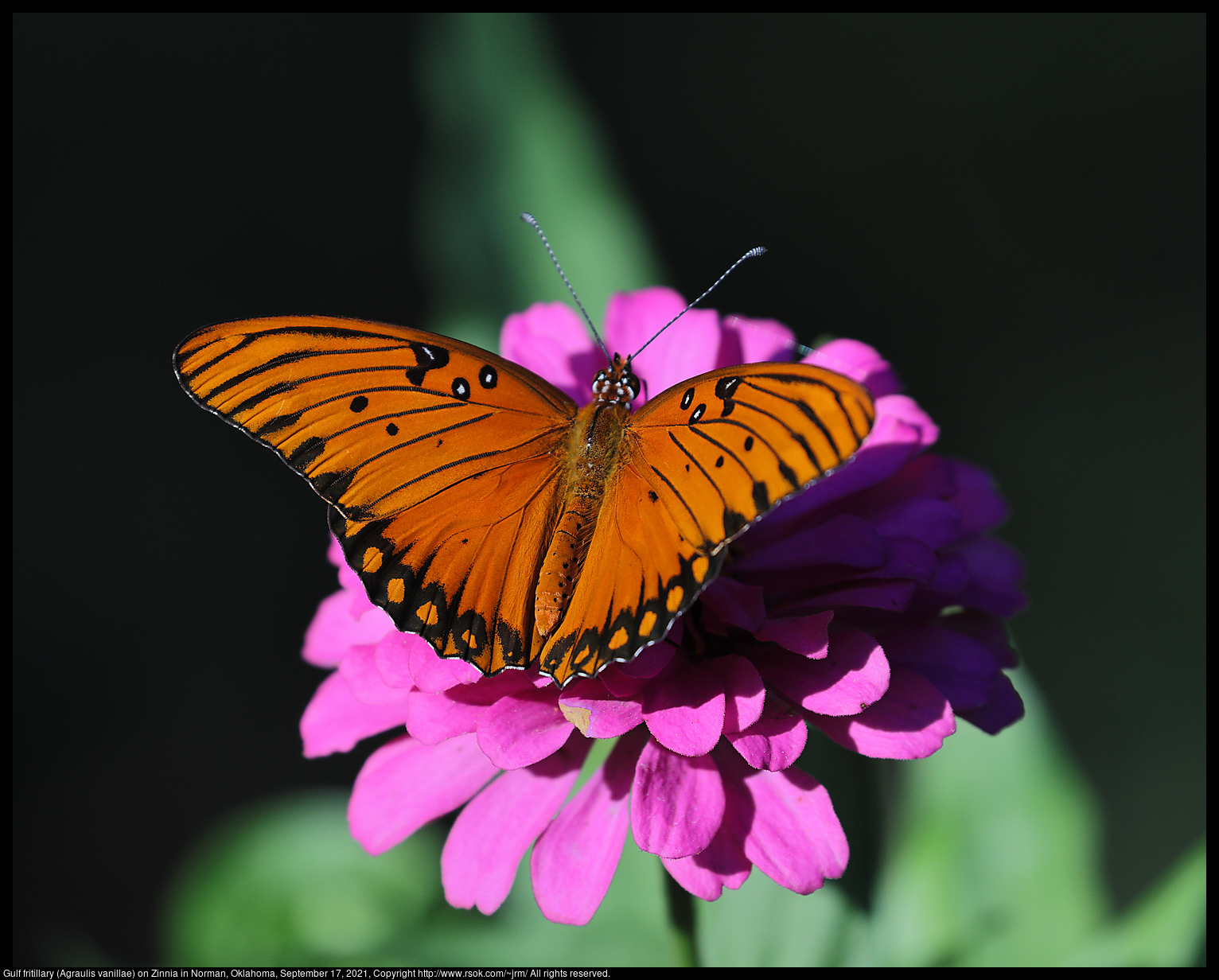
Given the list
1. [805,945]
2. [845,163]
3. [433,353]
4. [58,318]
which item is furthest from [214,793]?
[845,163]

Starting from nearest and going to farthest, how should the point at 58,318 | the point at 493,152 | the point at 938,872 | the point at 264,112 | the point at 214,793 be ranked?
the point at 938,872 < the point at 493,152 < the point at 214,793 < the point at 58,318 < the point at 264,112

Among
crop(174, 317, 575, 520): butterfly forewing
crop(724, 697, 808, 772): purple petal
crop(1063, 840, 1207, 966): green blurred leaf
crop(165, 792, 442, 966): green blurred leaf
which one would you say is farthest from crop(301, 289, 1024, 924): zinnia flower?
crop(165, 792, 442, 966): green blurred leaf

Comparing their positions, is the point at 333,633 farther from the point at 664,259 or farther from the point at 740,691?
the point at 664,259

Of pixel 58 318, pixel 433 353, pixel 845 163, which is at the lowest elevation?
pixel 845 163

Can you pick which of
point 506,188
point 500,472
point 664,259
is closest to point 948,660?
point 500,472

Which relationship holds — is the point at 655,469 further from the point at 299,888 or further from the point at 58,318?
the point at 58,318

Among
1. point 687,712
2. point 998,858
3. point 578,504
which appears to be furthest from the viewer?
point 998,858
